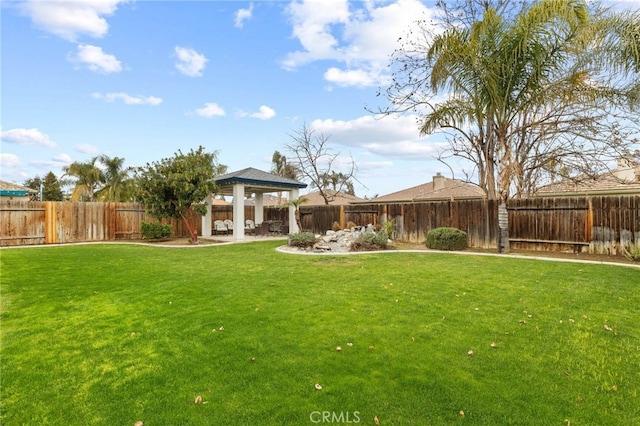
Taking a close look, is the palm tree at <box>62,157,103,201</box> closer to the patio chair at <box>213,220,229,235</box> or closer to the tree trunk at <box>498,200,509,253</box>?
the patio chair at <box>213,220,229,235</box>

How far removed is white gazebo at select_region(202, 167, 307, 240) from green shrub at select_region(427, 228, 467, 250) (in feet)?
23.6

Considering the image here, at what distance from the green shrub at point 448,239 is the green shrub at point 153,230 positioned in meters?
11.3

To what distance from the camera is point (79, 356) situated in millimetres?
3076

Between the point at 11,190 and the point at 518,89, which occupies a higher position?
the point at 518,89

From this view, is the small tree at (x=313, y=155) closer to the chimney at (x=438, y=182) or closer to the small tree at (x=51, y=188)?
the chimney at (x=438, y=182)

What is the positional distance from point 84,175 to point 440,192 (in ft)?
88.1

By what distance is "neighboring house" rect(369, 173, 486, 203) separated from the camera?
1995 cm

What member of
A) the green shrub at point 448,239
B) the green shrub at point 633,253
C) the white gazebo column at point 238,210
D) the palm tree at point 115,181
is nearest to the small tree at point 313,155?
the white gazebo column at point 238,210

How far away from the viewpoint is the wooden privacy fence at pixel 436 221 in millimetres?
9375

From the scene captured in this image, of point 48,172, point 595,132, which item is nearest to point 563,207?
point 595,132

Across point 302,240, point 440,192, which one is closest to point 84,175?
point 302,240

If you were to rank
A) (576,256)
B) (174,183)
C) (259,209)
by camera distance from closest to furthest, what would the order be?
(576,256) → (174,183) → (259,209)

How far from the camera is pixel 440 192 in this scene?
21.9 metres

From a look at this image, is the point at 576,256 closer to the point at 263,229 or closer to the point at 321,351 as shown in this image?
the point at 321,351
